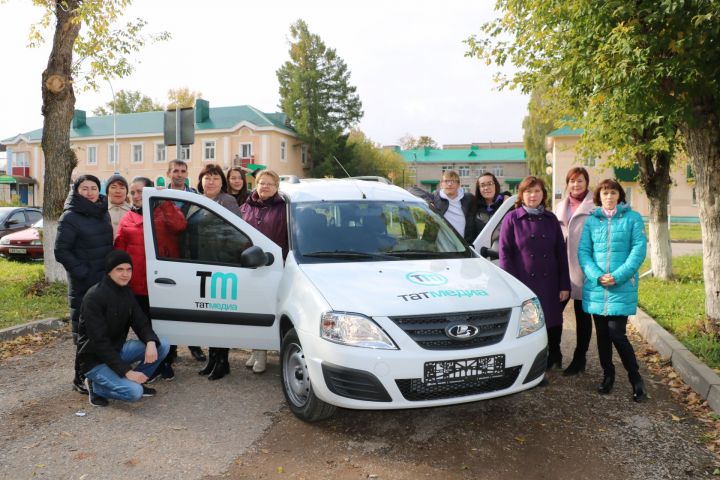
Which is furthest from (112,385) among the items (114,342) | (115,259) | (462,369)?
(462,369)

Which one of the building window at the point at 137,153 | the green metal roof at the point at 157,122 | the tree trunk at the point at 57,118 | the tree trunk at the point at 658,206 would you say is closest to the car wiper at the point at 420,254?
the tree trunk at the point at 57,118

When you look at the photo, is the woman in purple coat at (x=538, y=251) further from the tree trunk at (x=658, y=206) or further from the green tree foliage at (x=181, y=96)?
the green tree foliage at (x=181, y=96)

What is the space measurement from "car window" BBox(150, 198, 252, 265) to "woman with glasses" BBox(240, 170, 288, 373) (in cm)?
39

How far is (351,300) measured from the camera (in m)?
3.76

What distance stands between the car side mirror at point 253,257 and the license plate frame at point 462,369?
1.59 m

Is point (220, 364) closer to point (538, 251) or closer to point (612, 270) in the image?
point (538, 251)

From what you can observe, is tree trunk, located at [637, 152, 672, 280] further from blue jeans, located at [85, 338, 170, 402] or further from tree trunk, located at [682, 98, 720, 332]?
blue jeans, located at [85, 338, 170, 402]

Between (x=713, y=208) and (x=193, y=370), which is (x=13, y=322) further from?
(x=713, y=208)

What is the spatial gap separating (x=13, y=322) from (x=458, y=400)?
618 centimetres

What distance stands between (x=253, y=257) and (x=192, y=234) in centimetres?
88

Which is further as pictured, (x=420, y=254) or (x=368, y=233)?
(x=368, y=233)

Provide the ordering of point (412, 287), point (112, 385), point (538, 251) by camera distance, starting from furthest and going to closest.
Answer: point (538, 251) → point (112, 385) → point (412, 287)

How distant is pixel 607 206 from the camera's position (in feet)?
16.2

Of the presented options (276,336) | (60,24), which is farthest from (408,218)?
(60,24)
